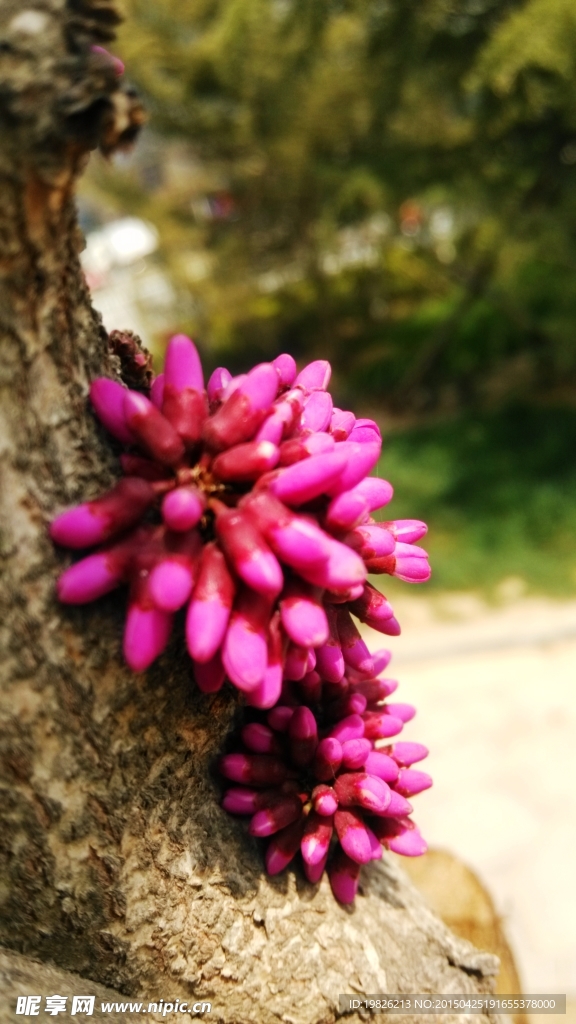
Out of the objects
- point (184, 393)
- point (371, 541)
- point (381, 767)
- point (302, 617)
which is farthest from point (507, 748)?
point (184, 393)

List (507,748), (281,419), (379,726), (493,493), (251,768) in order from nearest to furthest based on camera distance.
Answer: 1. (281,419)
2. (251,768)
3. (379,726)
4. (507,748)
5. (493,493)

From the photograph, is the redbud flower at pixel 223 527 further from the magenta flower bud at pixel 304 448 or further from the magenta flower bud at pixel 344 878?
the magenta flower bud at pixel 344 878

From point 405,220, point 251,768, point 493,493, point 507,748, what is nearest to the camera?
point 251,768

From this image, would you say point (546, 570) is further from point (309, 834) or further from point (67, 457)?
point (67, 457)

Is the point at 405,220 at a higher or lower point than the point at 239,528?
higher

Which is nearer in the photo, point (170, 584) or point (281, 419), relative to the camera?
point (170, 584)

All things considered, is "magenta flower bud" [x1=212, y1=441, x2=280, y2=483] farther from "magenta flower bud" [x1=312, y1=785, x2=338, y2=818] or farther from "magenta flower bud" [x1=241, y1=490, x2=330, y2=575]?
"magenta flower bud" [x1=312, y1=785, x2=338, y2=818]

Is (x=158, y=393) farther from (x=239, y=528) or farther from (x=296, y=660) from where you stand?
(x=296, y=660)

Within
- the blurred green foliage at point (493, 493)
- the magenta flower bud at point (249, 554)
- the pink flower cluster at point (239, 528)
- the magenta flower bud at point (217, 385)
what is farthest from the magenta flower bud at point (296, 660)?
the blurred green foliage at point (493, 493)
